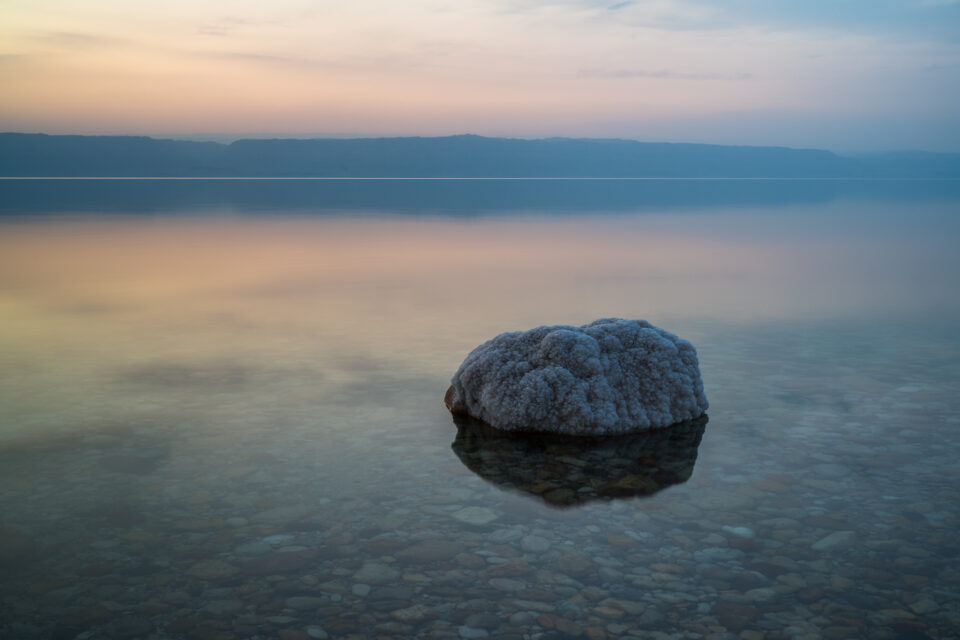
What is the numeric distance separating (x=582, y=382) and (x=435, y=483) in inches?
73.2

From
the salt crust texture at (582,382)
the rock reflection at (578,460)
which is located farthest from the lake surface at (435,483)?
the salt crust texture at (582,382)

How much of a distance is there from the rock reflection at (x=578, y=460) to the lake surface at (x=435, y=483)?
28 millimetres

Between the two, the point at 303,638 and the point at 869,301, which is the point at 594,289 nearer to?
the point at 869,301

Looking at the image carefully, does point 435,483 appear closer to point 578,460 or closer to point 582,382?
point 578,460

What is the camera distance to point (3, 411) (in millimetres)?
6781

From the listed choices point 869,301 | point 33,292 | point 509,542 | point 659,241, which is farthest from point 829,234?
point 509,542

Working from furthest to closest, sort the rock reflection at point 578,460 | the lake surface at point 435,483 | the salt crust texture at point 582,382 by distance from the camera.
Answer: the salt crust texture at point 582,382, the rock reflection at point 578,460, the lake surface at point 435,483

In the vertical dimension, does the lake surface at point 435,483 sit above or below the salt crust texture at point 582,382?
below

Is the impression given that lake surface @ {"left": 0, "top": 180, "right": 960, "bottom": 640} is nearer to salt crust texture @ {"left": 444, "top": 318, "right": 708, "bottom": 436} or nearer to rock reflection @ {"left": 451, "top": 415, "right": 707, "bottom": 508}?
rock reflection @ {"left": 451, "top": 415, "right": 707, "bottom": 508}

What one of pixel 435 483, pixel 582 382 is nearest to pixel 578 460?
pixel 582 382

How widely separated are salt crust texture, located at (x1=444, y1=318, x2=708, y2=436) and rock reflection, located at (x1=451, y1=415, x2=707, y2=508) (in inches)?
4.6

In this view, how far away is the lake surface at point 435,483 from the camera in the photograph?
3.85 meters

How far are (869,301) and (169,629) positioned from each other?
1236 cm

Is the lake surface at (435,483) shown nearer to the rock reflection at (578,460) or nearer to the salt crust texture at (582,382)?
the rock reflection at (578,460)
